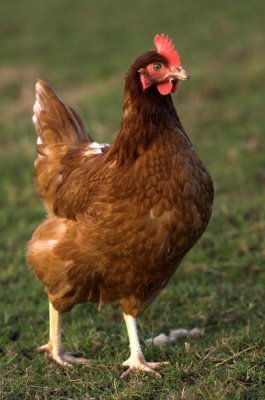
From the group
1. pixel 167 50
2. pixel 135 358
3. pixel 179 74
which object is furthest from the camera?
pixel 135 358

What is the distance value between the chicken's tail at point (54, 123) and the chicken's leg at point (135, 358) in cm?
145

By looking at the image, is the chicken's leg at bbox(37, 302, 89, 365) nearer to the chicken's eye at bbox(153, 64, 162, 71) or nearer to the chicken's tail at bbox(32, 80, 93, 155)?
the chicken's tail at bbox(32, 80, 93, 155)

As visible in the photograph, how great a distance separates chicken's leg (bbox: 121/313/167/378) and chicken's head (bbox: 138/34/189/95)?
1505mm

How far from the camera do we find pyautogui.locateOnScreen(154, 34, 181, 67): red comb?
169 inches

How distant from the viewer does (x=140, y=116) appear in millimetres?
4422

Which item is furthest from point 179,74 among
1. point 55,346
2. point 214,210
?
point 214,210

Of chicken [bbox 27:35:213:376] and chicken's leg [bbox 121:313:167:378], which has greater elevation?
chicken [bbox 27:35:213:376]

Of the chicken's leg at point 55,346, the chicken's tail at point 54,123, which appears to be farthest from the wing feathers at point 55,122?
the chicken's leg at point 55,346

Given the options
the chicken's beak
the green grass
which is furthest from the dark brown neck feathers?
the green grass

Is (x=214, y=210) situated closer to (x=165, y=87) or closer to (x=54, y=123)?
(x=54, y=123)

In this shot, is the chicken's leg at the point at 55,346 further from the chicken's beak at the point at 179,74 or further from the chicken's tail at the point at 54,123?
the chicken's beak at the point at 179,74

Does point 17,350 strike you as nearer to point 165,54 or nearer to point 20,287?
point 20,287

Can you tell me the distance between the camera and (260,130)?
392 inches

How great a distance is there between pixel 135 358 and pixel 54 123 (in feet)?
6.40
